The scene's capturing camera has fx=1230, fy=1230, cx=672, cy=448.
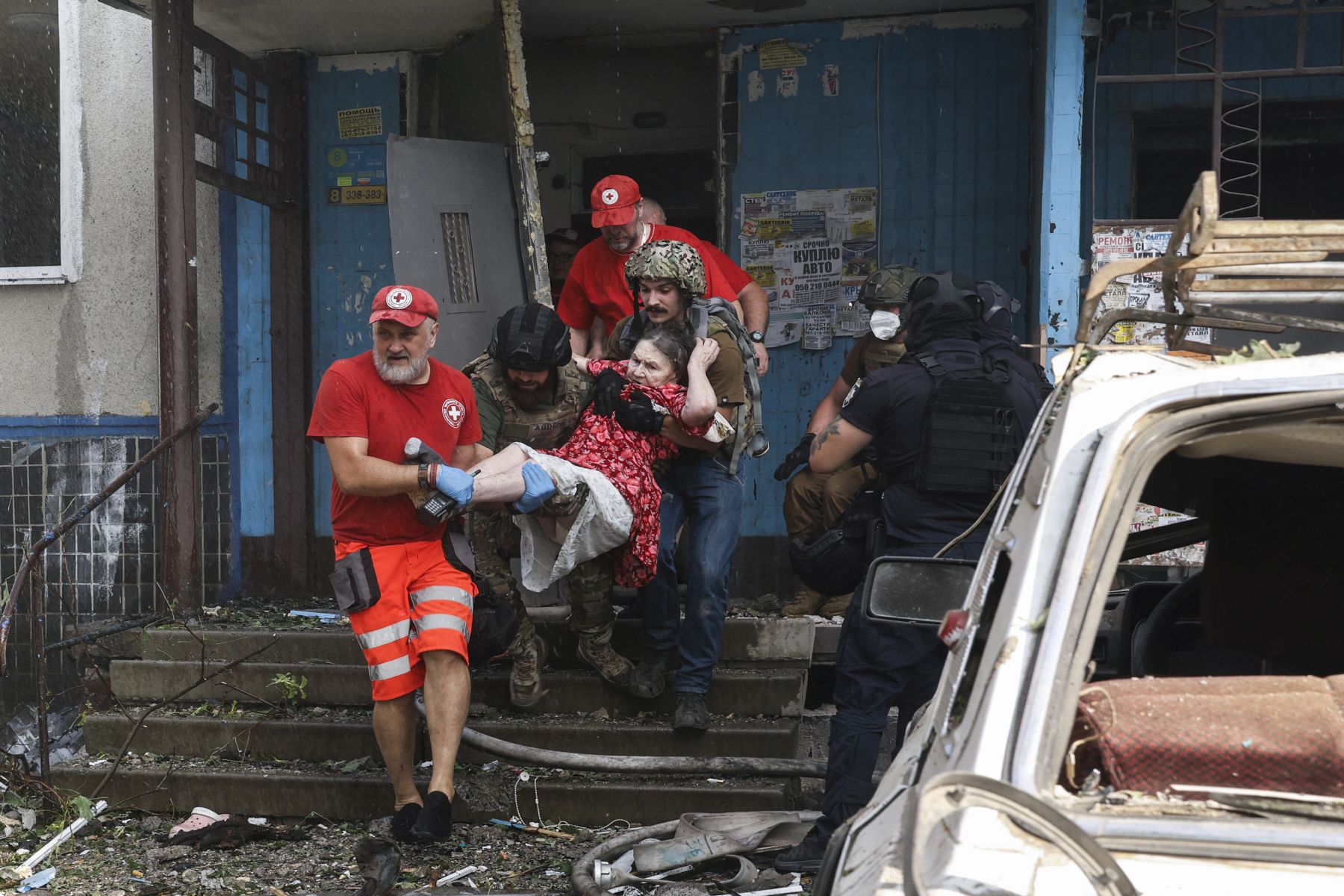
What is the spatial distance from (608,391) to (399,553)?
1082 millimetres

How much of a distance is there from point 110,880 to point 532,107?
17.8ft

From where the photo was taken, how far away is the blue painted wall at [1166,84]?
644 cm

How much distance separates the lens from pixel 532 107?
8250 millimetres

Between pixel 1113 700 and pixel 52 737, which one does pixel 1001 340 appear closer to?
pixel 1113 700

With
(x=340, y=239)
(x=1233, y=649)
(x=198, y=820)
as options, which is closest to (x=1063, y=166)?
(x=1233, y=649)

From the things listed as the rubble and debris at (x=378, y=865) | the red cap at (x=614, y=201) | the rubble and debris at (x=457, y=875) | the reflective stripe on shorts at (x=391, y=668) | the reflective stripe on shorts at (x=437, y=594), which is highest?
the red cap at (x=614, y=201)

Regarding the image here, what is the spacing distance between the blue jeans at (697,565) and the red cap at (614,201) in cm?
129

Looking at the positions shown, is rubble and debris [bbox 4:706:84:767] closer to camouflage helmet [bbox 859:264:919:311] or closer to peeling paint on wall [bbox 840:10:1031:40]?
camouflage helmet [bbox 859:264:919:311]

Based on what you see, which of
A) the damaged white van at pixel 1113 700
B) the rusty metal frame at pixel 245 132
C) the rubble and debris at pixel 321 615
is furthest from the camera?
the rusty metal frame at pixel 245 132

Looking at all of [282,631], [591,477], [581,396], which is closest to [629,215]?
[581,396]

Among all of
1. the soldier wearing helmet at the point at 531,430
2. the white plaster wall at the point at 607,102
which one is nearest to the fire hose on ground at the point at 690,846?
the soldier wearing helmet at the point at 531,430

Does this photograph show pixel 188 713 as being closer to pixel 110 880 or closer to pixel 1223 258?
pixel 110 880

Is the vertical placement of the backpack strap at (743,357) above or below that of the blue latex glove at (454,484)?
above

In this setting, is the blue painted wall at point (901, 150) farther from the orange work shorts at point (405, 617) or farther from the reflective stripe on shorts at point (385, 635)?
the reflective stripe on shorts at point (385, 635)
